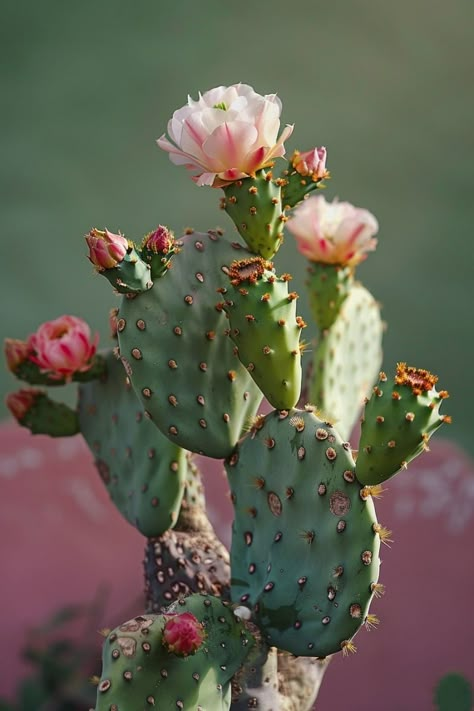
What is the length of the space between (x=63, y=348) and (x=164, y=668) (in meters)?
0.44

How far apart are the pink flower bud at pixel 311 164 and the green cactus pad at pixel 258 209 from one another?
39 mm

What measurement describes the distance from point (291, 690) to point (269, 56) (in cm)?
253

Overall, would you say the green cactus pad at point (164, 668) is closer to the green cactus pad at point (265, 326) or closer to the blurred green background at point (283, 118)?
the green cactus pad at point (265, 326)

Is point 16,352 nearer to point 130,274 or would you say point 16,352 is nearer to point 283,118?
point 130,274

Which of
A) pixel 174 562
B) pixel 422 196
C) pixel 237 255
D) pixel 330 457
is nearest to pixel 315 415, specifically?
pixel 330 457

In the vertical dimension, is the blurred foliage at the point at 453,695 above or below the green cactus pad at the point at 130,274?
below

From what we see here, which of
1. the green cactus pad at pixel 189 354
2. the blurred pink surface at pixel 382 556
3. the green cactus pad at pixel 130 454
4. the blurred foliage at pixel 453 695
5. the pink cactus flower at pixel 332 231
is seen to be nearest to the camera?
the green cactus pad at pixel 189 354

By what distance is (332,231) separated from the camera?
148cm

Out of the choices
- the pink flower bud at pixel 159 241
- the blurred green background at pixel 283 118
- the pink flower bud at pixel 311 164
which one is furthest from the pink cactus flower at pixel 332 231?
the blurred green background at pixel 283 118

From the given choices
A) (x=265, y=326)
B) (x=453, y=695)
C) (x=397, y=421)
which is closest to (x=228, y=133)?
(x=265, y=326)

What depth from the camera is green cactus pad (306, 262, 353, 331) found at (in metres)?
1.50

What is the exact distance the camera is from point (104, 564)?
10.3ft

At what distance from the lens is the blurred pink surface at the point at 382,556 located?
2.84m

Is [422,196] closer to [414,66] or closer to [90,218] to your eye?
[414,66]
